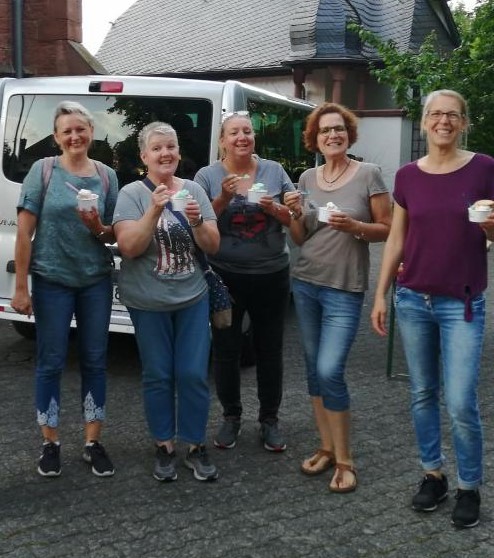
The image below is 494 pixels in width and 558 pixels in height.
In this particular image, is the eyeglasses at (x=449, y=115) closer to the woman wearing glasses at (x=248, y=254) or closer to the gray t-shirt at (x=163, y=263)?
the woman wearing glasses at (x=248, y=254)

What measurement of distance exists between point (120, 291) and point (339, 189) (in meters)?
1.18

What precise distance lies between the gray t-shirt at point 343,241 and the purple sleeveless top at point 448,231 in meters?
0.37

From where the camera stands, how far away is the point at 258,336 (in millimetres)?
4527

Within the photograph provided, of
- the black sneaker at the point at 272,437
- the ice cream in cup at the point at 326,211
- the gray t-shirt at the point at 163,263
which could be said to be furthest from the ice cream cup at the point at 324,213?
the black sneaker at the point at 272,437

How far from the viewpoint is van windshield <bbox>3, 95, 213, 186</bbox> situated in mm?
5773

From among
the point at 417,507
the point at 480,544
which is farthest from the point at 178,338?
the point at 480,544

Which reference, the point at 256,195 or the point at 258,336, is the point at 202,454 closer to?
the point at 258,336

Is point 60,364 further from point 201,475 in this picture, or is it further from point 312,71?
point 312,71

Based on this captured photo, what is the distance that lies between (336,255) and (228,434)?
50.9 inches

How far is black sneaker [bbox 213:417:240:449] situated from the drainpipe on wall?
9.71 metres

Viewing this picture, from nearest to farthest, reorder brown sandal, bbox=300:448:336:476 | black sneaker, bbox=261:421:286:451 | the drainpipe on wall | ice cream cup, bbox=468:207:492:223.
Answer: ice cream cup, bbox=468:207:492:223, brown sandal, bbox=300:448:336:476, black sneaker, bbox=261:421:286:451, the drainpipe on wall

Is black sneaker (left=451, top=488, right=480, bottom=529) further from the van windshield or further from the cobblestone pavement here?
the van windshield

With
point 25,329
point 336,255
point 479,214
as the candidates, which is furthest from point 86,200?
point 25,329

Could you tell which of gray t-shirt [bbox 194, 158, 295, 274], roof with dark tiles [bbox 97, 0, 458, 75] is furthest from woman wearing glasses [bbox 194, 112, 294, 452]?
roof with dark tiles [bbox 97, 0, 458, 75]
